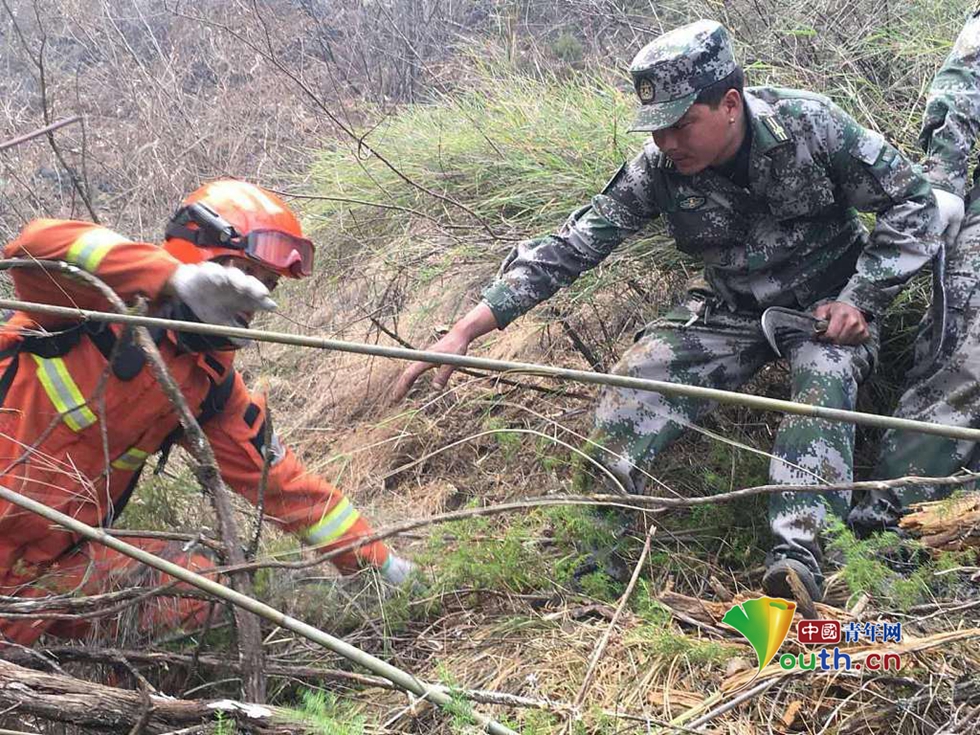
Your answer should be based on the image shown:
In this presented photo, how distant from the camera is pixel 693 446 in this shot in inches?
128

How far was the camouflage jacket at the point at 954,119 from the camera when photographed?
3.15 meters

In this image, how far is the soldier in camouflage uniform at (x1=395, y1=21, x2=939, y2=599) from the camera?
283cm

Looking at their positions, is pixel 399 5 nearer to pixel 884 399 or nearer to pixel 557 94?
pixel 557 94

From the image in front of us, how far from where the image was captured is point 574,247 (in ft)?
10.5

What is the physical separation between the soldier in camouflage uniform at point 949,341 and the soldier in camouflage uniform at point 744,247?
17cm

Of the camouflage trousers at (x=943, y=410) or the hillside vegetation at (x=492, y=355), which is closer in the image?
the hillside vegetation at (x=492, y=355)

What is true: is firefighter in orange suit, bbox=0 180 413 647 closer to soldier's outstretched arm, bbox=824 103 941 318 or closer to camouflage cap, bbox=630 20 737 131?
camouflage cap, bbox=630 20 737 131

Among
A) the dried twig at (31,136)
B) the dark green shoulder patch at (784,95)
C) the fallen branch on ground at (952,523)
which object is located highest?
the dried twig at (31,136)

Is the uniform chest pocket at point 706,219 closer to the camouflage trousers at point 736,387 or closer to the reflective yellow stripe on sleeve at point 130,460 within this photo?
the camouflage trousers at point 736,387

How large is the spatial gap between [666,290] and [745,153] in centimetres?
85

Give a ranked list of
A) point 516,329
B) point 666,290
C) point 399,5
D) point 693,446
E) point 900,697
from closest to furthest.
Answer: point 900,697 → point 693,446 → point 666,290 → point 516,329 → point 399,5

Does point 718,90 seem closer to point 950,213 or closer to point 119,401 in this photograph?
point 950,213

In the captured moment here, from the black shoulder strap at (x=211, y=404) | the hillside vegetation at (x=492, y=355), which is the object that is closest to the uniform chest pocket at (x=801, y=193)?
the hillside vegetation at (x=492, y=355)

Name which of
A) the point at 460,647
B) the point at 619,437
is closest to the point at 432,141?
the point at 619,437
